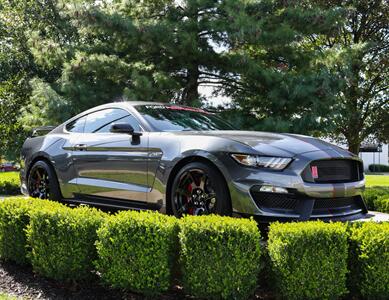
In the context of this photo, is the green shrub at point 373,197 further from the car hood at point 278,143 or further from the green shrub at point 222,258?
the green shrub at point 222,258

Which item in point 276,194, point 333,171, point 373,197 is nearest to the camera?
point 276,194

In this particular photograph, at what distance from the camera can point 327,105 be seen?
38.7 feet

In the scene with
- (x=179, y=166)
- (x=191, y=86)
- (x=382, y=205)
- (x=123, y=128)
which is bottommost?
(x=382, y=205)

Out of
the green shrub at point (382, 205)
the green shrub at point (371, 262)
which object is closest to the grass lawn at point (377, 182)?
the green shrub at point (382, 205)

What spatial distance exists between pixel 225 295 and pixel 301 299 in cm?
59

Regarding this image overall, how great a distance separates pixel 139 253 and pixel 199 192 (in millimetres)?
1104

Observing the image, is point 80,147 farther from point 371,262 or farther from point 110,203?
point 371,262

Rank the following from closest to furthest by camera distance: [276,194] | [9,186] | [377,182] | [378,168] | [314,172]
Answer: [276,194] < [314,172] < [9,186] < [377,182] < [378,168]

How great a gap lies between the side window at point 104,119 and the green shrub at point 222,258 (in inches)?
89.4

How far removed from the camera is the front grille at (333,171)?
177 inches

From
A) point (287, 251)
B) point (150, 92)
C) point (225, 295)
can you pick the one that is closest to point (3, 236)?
point (225, 295)

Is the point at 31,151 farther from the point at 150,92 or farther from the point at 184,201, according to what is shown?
the point at 150,92

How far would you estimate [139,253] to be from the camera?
381 centimetres

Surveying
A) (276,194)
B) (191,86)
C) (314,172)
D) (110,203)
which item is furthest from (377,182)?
(276,194)
